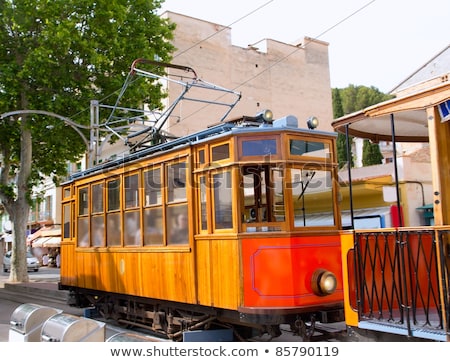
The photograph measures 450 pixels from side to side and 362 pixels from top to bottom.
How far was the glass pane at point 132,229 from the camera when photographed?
8.03 meters

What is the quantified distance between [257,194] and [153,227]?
71.5 inches

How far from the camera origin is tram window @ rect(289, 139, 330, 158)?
21.3 feet

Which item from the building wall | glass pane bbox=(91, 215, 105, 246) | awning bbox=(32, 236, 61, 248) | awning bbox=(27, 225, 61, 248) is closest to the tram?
glass pane bbox=(91, 215, 105, 246)

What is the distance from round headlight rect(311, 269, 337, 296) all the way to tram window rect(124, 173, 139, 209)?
3.18m

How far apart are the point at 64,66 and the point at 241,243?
13.1m

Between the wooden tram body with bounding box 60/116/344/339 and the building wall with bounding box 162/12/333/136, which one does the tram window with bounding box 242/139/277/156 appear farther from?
the building wall with bounding box 162/12/333/136

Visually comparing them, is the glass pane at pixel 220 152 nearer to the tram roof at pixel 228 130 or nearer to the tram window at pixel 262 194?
the tram roof at pixel 228 130

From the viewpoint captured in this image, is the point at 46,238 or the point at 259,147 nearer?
the point at 259,147

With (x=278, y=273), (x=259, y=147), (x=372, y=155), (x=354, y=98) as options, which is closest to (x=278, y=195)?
(x=259, y=147)

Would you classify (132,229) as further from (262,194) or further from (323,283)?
(323,283)

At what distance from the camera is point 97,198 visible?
9438mm

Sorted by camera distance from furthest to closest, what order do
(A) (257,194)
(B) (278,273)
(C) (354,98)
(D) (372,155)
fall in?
(C) (354,98) → (D) (372,155) → (A) (257,194) → (B) (278,273)

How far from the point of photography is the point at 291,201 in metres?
6.40

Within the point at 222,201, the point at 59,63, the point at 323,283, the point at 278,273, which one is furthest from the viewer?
the point at 59,63
